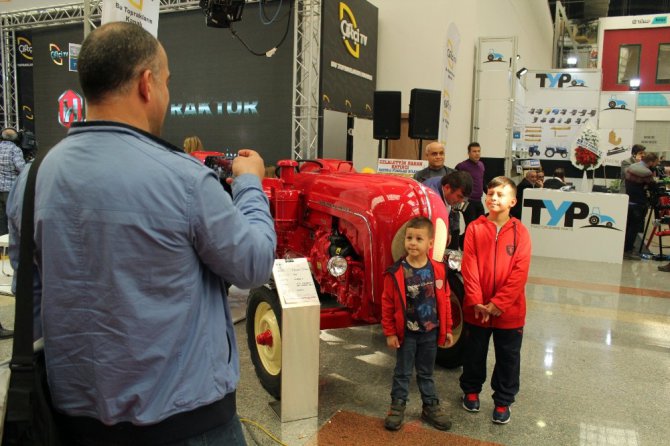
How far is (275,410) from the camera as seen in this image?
9.73ft

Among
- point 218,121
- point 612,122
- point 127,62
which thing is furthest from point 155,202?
point 612,122

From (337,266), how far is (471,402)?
106 cm

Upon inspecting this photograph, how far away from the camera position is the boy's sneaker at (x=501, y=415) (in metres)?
2.90

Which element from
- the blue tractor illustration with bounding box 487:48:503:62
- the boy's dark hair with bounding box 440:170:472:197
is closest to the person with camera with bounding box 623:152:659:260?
the blue tractor illustration with bounding box 487:48:503:62

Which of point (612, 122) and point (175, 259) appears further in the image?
point (612, 122)

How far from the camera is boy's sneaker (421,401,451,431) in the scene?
281cm

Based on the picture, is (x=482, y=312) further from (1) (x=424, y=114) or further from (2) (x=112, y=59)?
(1) (x=424, y=114)

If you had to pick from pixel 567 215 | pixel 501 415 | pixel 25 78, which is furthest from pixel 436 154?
pixel 25 78

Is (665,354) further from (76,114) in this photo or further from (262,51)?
(76,114)

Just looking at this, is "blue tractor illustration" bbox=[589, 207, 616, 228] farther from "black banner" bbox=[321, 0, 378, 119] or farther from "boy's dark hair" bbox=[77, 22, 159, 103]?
"boy's dark hair" bbox=[77, 22, 159, 103]

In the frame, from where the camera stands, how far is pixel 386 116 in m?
6.58

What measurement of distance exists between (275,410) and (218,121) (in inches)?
292

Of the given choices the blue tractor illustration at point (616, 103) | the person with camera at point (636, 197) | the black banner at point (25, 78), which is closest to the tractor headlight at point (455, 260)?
the person with camera at point (636, 197)

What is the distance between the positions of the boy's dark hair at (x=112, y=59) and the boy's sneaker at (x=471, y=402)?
8.59 feet
